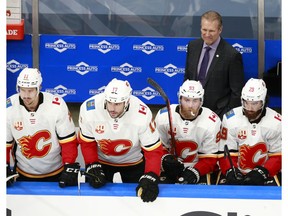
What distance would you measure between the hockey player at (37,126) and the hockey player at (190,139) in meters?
0.70

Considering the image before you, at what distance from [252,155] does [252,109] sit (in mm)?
372

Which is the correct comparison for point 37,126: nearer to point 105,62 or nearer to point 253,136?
point 253,136

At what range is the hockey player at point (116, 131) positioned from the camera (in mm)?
3725

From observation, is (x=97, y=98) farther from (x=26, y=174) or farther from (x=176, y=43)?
(x=176, y=43)

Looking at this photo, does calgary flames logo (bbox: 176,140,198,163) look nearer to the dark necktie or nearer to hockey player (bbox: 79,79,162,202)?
hockey player (bbox: 79,79,162,202)

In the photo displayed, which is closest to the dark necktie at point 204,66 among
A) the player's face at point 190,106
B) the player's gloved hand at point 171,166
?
the player's face at point 190,106

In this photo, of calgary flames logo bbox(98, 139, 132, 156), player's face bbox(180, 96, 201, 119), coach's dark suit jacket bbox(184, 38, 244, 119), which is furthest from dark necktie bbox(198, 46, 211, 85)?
calgary flames logo bbox(98, 139, 132, 156)

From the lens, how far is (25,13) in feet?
22.1

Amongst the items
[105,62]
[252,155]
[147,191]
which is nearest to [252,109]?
[252,155]

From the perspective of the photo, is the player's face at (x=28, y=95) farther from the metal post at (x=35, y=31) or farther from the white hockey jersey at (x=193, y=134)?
the metal post at (x=35, y=31)

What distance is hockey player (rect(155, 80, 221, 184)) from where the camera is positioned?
4137mm

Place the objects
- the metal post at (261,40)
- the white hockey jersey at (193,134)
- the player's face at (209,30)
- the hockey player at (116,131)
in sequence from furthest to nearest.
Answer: the metal post at (261,40)
the player's face at (209,30)
the white hockey jersey at (193,134)
the hockey player at (116,131)
